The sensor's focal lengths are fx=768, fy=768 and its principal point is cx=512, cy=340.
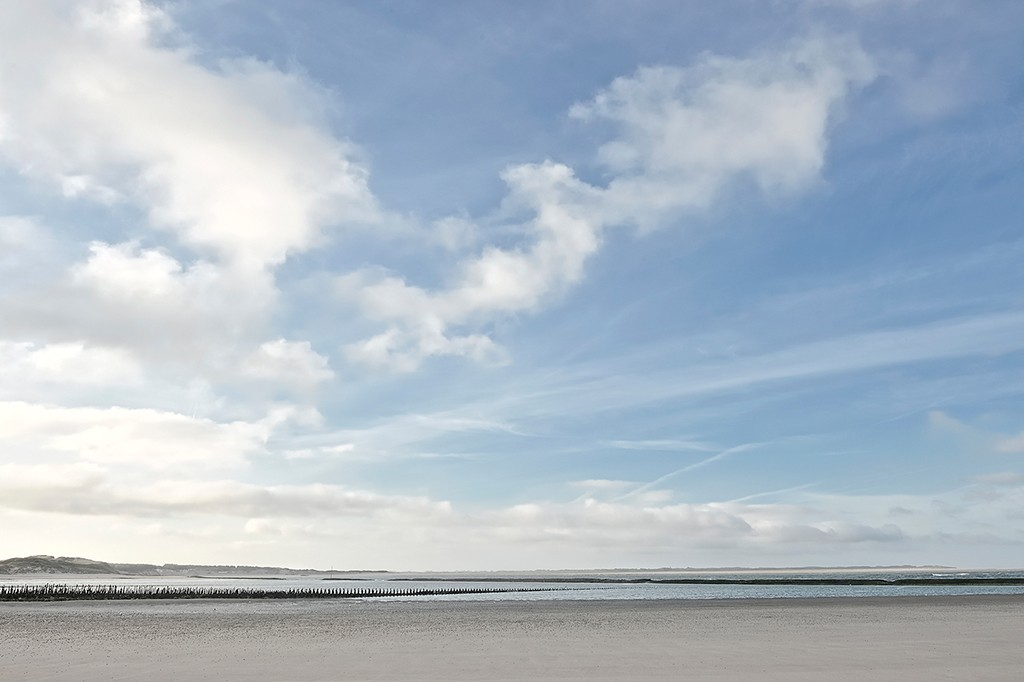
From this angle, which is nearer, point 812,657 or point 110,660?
point 812,657

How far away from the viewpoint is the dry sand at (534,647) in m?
22.2

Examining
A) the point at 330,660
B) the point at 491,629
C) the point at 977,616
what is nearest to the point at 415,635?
the point at 491,629

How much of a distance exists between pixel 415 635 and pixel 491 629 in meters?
4.94

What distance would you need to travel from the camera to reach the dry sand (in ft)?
72.7

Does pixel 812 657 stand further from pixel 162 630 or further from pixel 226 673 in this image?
pixel 162 630

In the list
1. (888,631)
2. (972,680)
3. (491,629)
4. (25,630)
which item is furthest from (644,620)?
(25,630)

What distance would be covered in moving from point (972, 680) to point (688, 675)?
22.8ft

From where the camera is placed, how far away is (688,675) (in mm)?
21156

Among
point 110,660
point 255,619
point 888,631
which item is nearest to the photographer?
point 110,660

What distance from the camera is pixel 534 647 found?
1166 inches

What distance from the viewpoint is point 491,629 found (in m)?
40.2

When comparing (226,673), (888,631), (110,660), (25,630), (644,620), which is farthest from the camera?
(644,620)

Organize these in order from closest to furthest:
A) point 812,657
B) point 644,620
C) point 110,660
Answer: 1. point 812,657
2. point 110,660
3. point 644,620

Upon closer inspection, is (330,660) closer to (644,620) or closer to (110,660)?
(110,660)
